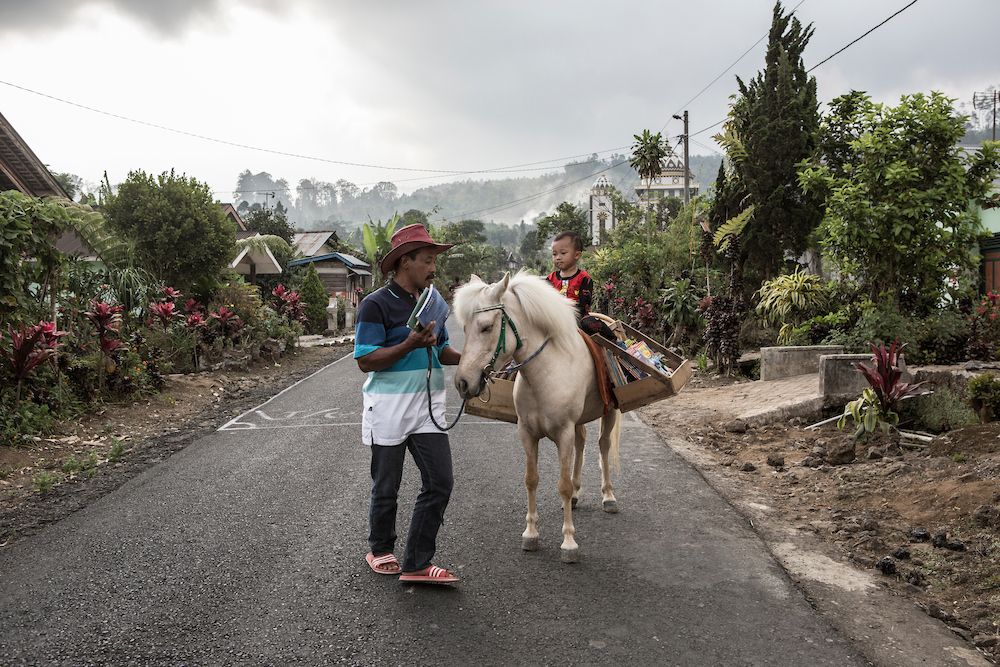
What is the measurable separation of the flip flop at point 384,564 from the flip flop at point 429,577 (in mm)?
177

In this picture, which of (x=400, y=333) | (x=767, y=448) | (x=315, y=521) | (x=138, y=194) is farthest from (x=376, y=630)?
(x=138, y=194)

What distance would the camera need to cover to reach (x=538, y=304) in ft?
15.2

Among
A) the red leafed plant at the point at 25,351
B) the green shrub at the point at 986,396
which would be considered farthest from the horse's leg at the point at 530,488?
the red leafed plant at the point at 25,351

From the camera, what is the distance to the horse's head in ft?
13.4

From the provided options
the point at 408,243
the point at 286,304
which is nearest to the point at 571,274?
the point at 408,243

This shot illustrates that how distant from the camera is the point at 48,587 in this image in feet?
14.1

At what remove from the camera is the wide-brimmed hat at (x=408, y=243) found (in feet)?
13.6

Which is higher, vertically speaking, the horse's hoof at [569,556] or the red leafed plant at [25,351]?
the red leafed plant at [25,351]

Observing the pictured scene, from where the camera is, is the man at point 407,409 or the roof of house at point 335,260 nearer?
the man at point 407,409

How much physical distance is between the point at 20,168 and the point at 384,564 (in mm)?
19089

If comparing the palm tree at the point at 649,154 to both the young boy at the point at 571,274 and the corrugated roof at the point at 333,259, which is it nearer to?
the corrugated roof at the point at 333,259

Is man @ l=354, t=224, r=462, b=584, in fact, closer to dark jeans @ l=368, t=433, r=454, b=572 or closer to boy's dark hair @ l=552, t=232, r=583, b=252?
dark jeans @ l=368, t=433, r=454, b=572

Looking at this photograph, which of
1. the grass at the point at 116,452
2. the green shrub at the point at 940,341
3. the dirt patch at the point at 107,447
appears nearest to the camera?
the dirt patch at the point at 107,447

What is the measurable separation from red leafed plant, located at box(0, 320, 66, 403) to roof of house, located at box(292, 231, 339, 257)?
34.6 metres
